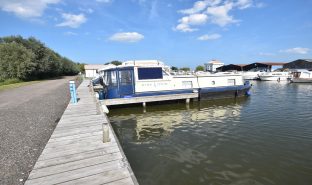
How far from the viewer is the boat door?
17.0 m

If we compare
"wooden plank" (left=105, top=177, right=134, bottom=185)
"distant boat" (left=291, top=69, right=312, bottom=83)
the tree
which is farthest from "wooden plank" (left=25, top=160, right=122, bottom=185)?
"distant boat" (left=291, top=69, right=312, bottom=83)

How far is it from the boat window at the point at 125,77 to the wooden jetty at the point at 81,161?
9159mm

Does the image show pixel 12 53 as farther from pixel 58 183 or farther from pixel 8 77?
pixel 58 183

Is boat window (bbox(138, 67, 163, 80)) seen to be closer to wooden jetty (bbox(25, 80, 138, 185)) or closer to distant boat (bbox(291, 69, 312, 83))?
wooden jetty (bbox(25, 80, 138, 185))

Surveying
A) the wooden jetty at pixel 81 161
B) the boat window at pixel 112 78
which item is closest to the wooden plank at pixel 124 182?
the wooden jetty at pixel 81 161

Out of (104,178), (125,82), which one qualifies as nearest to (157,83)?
(125,82)

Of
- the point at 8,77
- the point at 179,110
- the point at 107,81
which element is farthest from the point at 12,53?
the point at 179,110

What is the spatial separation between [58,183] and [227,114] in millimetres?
13120

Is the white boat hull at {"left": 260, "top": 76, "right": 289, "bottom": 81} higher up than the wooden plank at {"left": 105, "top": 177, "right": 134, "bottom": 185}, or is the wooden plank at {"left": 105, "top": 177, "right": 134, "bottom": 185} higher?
the white boat hull at {"left": 260, "top": 76, "right": 289, "bottom": 81}

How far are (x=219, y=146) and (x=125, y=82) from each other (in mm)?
10176

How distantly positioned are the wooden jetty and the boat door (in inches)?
354

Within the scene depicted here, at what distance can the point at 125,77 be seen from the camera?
17.2 metres

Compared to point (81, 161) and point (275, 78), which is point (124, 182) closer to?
point (81, 161)

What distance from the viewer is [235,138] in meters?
10.1
